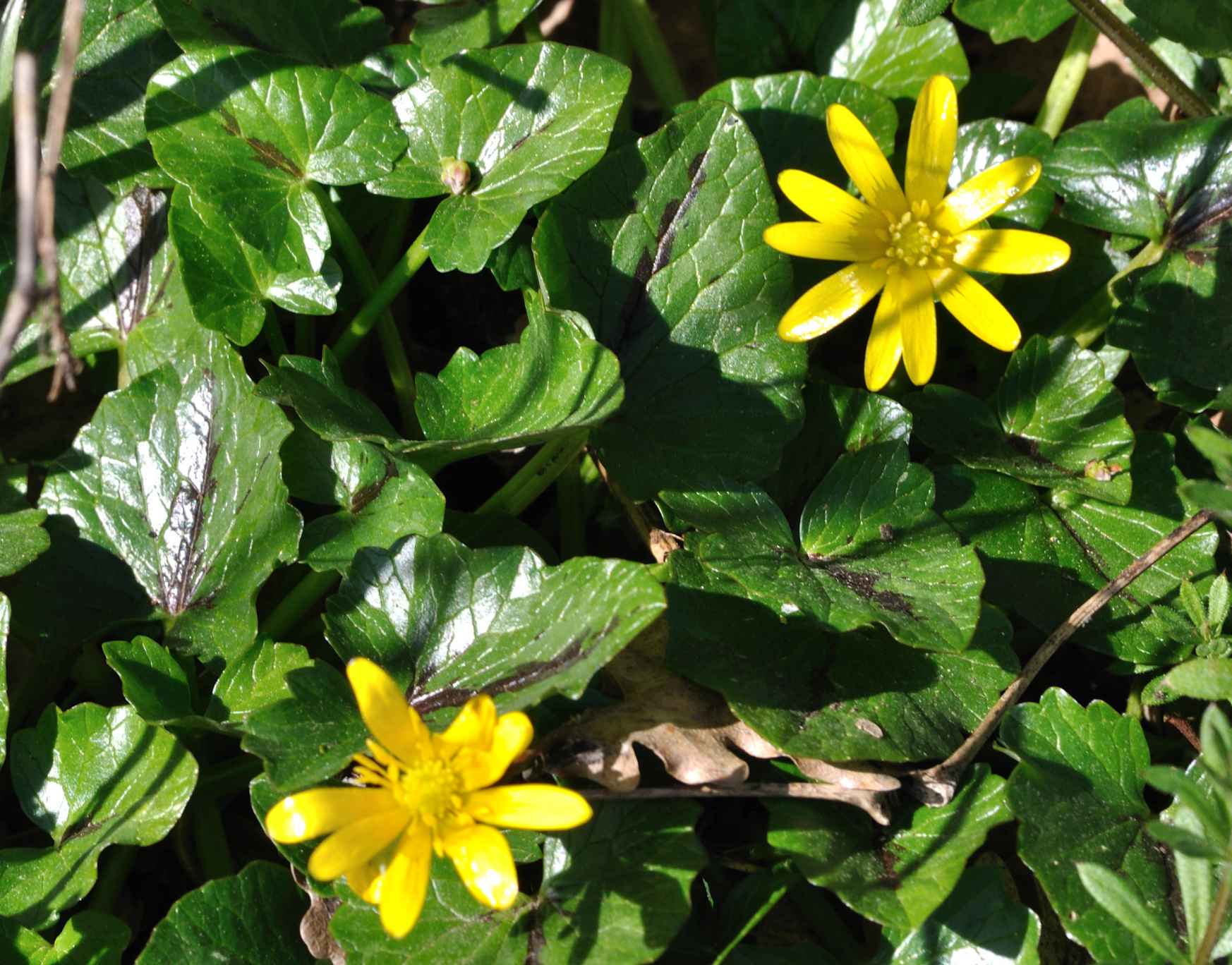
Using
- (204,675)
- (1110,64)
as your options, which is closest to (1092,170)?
(1110,64)

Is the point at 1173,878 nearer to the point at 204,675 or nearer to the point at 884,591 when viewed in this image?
the point at 884,591

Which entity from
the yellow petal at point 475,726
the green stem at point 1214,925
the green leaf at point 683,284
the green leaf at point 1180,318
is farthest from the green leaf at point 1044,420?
the yellow petal at point 475,726

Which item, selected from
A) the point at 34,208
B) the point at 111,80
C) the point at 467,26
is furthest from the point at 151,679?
the point at 467,26

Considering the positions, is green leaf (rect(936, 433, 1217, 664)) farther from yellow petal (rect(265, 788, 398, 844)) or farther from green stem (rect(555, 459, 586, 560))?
yellow petal (rect(265, 788, 398, 844))

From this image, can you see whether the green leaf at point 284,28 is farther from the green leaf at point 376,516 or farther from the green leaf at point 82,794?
the green leaf at point 82,794

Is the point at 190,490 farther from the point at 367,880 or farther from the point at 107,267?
the point at 367,880

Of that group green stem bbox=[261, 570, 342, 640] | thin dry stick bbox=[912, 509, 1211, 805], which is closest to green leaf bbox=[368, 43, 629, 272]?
green stem bbox=[261, 570, 342, 640]
